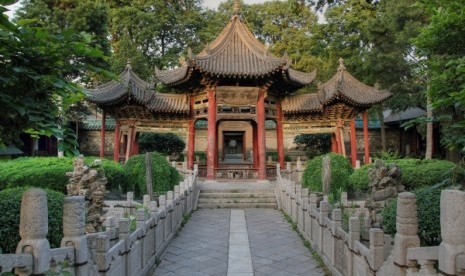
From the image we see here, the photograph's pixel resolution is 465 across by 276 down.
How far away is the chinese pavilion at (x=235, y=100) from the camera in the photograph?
15.9 meters

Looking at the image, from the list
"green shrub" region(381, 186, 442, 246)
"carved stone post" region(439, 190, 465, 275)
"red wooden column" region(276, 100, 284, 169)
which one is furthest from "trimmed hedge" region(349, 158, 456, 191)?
"carved stone post" region(439, 190, 465, 275)

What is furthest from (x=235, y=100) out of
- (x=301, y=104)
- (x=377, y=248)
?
(x=377, y=248)

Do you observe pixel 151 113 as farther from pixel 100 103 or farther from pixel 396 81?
pixel 396 81

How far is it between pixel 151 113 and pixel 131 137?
139 cm

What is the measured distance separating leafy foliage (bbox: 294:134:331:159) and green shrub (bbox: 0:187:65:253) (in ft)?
65.3

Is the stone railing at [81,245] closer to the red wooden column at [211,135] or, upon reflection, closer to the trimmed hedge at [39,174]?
the trimmed hedge at [39,174]

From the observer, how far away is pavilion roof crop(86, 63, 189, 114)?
16.6m

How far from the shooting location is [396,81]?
2075cm

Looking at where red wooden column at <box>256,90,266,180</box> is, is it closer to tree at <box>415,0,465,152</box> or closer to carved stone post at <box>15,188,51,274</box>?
tree at <box>415,0,465,152</box>

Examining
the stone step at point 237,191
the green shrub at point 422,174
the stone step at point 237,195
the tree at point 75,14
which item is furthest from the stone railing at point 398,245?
the tree at point 75,14

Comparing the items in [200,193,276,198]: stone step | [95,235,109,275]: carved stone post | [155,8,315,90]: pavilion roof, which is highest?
[155,8,315,90]: pavilion roof

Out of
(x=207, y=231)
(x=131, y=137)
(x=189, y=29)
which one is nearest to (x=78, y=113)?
(x=131, y=137)

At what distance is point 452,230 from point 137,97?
49.2ft

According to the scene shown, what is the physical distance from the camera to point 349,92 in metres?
17.1
